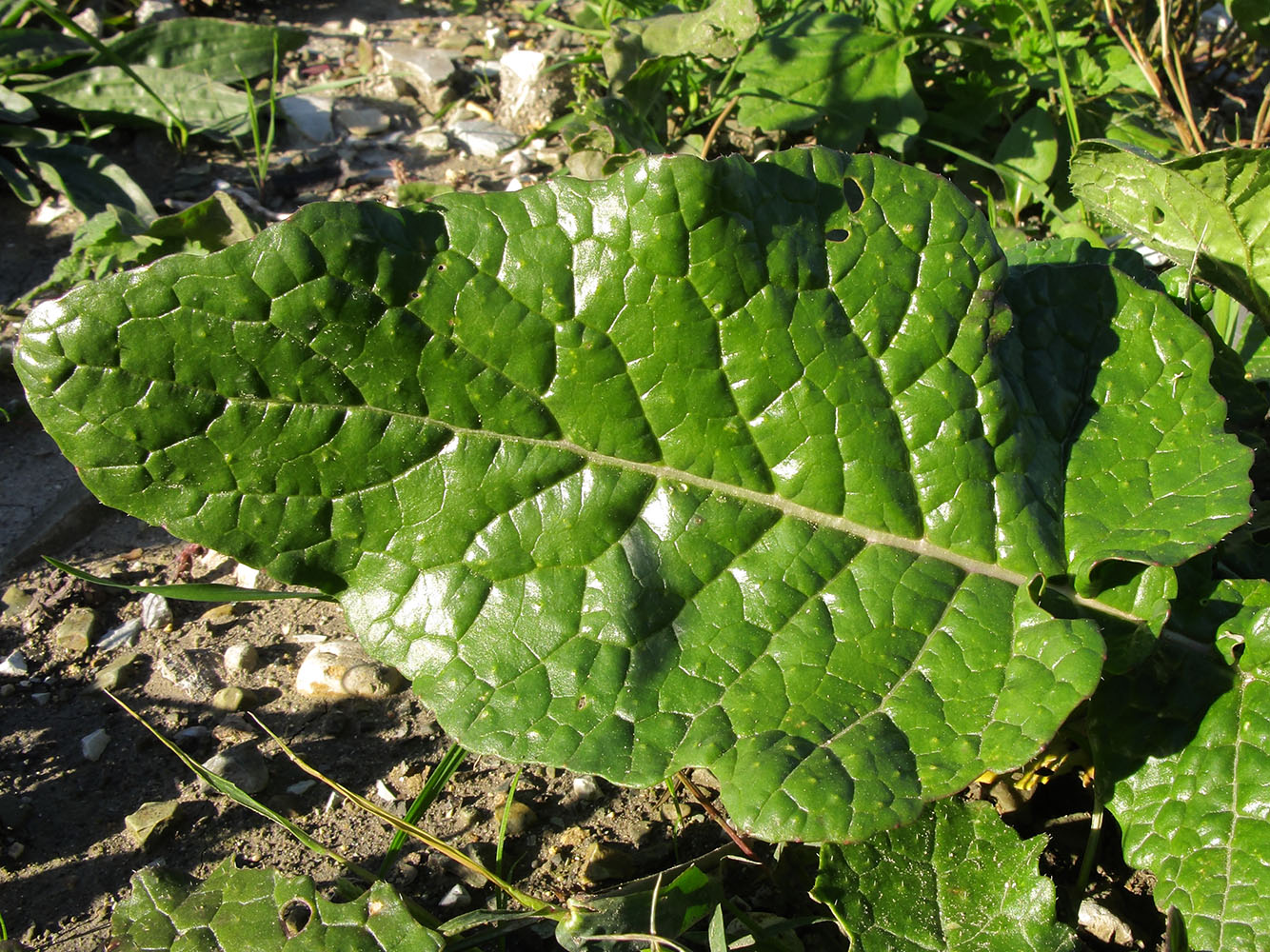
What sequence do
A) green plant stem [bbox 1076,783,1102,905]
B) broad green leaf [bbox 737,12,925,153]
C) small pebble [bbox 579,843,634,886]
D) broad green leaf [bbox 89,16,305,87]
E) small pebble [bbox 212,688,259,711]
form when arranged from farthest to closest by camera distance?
1. broad green leaf [bbox 89,16,305,87]
2. broad green leaf [bbox 737,12,925,153]
3. small pebble [bbox 212,688,259,711]
4. small pebble [bbox 579,843,634,886]
5. green plant stem [bbox 1076,783,1102,905]

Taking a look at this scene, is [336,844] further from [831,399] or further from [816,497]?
[831,399]

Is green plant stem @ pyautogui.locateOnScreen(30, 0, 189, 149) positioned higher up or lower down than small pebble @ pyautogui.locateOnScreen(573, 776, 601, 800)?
higher up

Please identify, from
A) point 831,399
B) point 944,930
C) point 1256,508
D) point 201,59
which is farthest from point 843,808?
point 201,59

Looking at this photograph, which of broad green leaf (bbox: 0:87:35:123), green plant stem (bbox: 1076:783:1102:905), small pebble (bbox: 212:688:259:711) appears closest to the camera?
green plant stem (bbox: 1076:783:1102:905)

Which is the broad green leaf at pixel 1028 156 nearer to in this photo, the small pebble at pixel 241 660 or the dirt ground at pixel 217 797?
the dirt ground at pixel 217 797

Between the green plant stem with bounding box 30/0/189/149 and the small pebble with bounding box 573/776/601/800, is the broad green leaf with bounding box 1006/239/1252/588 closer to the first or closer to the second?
the small pebble with bounding box 573/776/601/800

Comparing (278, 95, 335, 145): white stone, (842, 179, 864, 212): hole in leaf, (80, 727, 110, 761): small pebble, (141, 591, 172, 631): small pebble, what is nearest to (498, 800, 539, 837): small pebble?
(80, 727, 110, 761): small pebble

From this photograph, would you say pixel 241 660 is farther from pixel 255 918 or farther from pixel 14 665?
pixel 255 918

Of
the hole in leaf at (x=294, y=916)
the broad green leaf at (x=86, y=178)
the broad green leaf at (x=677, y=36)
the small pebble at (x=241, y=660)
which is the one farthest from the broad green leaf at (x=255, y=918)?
the broad green leaf at (x=86, y=178)
